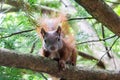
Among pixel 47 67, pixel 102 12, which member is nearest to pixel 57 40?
pixel 47 67

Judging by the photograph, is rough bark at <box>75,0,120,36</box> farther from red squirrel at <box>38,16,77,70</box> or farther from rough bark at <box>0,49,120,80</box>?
red squirrel at <box>38,16,77,70</box>

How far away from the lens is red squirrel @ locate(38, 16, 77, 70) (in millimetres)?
1842

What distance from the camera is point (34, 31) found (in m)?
1.84

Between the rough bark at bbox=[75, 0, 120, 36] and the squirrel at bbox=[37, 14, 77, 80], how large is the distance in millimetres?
387

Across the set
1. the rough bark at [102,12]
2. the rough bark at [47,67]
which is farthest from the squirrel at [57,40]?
the rough bark at [102,12]

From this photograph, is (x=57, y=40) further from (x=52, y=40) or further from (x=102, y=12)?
(x=102, y=12)

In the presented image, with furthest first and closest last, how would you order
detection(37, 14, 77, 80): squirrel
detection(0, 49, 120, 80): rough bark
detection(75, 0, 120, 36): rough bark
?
detection(37, 14, 77, 80): squirrel
detection(0, 49, 120, 80): rough bark
detection(75, 0, 120, 36): rough bark

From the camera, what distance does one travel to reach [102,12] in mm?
1395

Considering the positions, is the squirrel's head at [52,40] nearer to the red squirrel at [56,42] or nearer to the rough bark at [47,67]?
the red squirrel at [56,42]

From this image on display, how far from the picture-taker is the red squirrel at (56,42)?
6.04 ft

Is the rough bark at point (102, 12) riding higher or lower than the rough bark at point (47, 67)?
higher

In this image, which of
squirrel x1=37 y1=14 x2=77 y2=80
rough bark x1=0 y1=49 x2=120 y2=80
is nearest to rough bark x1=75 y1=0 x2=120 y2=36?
rough bark x1=0 y1=49 x2=120 y2=80

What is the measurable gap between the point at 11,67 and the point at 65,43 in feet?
1.64

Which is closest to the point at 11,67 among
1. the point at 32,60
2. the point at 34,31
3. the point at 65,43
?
the point at 32,60
